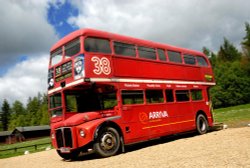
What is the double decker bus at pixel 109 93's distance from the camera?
1162 cm

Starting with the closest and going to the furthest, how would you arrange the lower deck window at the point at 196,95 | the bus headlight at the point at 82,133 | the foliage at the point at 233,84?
the bus headlight at the point at 82,133 < the lower deck window at the point at 196,95 < the foliage at the point at 233,84

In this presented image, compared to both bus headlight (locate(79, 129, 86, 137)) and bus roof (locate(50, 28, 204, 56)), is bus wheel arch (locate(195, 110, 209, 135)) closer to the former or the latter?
bus roof (locate(50, 28, 204, 56))

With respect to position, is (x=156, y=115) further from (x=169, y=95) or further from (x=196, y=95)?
(x=196, y=95)

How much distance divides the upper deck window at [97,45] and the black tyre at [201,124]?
6.91 m

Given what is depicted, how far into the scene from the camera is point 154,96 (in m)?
14.6

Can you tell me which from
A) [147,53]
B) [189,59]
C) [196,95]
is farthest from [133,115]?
[189,59]

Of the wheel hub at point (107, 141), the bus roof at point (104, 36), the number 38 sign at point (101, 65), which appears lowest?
the wheel hub at point (107, 141)

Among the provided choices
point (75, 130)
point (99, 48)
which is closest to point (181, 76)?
point (99, 48)

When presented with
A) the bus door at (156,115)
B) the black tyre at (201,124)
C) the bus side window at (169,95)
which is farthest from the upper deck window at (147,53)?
the black tyre at (201,124)

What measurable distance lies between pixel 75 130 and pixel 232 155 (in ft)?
17.7

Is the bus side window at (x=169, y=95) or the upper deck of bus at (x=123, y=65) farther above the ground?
the upper deck of bus at (x=123, y=65)

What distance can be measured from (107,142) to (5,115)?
12244 centimetres

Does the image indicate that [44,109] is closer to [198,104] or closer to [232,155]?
[198,104]

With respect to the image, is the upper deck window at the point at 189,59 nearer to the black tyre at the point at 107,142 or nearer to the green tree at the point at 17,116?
the black tyre at the point at 107,142
